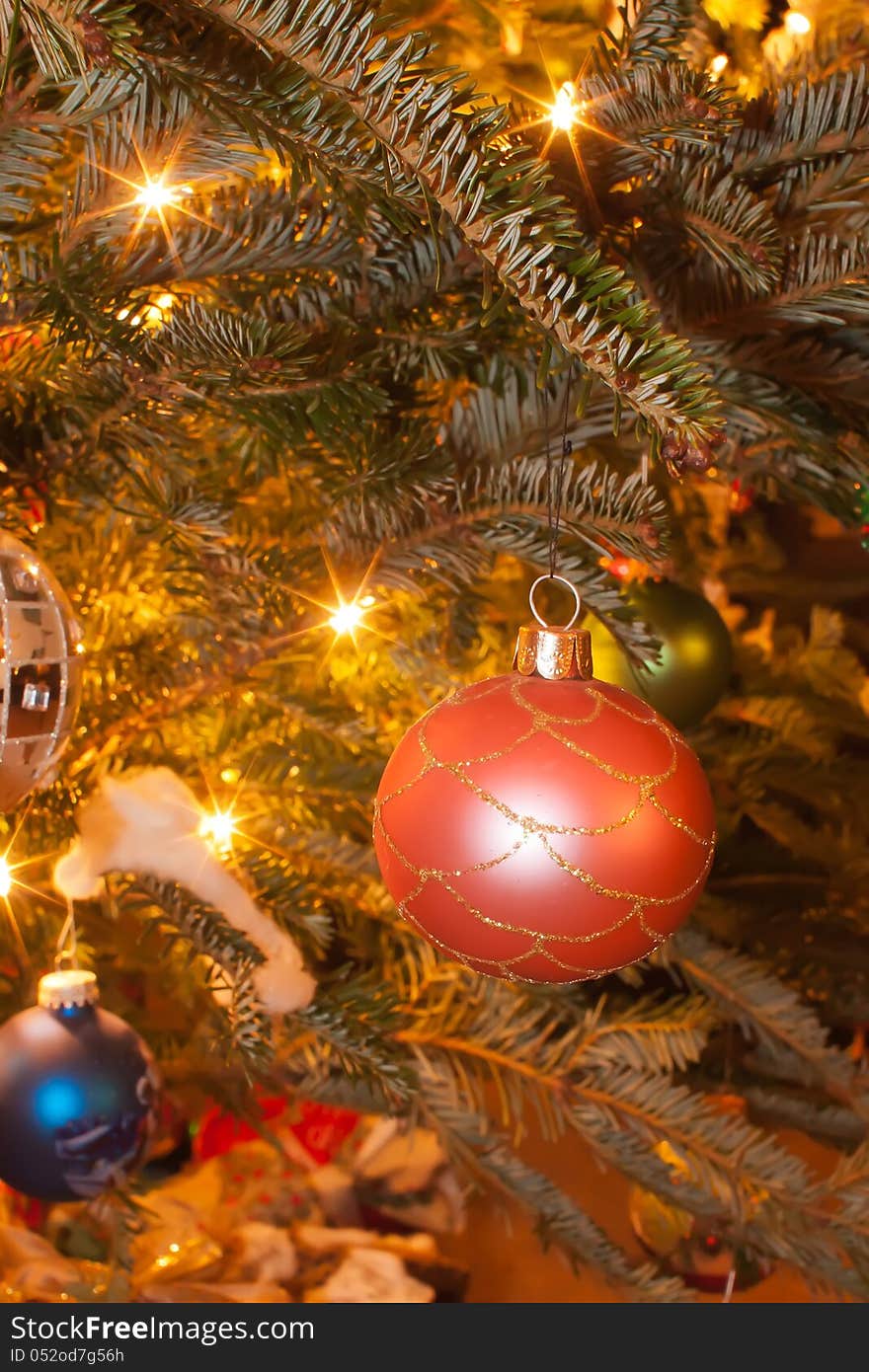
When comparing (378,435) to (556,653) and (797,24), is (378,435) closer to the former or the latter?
(556,653)

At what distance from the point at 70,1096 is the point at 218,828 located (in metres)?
0.17

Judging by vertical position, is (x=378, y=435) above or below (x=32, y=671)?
above

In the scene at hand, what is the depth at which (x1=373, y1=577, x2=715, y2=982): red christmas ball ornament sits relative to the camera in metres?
0.46

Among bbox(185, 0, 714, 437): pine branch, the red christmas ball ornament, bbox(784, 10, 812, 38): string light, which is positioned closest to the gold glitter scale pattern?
the red christmas ball ornament

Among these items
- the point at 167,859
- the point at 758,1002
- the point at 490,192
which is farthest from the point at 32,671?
the point at 758,1002

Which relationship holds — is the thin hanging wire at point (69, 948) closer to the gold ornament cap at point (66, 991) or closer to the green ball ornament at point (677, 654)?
the gold ornament cap at point (66, 991)

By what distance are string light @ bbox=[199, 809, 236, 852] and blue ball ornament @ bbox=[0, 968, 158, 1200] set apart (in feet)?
0.35

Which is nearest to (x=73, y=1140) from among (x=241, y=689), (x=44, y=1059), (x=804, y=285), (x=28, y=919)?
(x=44, y=1059)

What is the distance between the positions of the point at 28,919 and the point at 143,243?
0.44 metres

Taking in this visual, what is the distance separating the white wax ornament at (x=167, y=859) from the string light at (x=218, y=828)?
0.01 m

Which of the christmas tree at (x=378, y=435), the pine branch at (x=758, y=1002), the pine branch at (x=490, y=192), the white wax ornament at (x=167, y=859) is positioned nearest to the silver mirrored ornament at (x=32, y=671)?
the christmas tree at (x=378, y=435)

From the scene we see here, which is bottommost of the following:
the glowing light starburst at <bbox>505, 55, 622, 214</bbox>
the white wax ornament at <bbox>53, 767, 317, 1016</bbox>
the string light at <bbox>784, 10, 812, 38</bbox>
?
the white wax ornament at <bbox>53, 767, 317, 1016</bbox>

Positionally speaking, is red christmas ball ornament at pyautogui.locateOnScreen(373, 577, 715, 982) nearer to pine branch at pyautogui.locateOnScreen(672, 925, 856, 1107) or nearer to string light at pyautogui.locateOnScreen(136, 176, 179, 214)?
string light at pyautogui.locateOnScreen(136, 176, 179, 214)

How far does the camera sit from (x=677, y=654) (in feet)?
2.35
